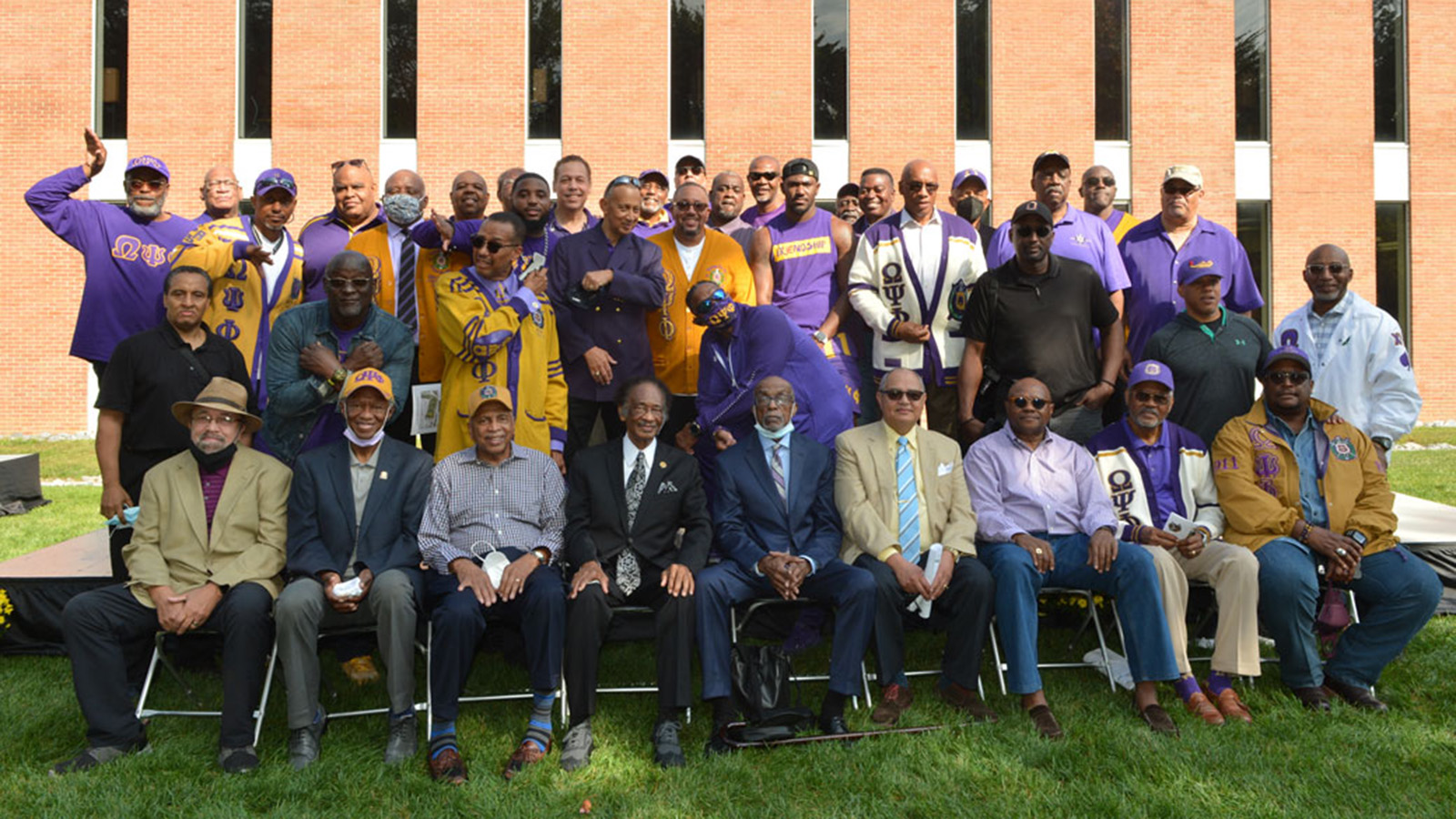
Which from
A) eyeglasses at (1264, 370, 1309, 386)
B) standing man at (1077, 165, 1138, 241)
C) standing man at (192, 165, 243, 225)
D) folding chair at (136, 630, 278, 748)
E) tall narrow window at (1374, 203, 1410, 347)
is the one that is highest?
tall narrow window at (1374, 203, 1410, 347)

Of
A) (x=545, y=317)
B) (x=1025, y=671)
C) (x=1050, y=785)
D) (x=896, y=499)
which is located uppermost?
(x=545, y=317)

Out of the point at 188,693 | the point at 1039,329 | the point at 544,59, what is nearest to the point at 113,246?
the point at 188,693

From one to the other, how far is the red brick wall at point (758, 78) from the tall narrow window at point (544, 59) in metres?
2.27

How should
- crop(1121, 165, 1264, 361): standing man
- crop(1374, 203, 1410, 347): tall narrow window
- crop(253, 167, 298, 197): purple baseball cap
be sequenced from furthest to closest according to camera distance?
1. crop(1374, 203, 1410, 347): tall narrow window
2. crop(1121, 165, 1264, 361): standing man
3. crop(253, 167, 298, 197): purple baseball cap

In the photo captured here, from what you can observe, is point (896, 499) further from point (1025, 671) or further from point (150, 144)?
point (150, 144)

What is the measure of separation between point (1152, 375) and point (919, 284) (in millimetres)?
1387

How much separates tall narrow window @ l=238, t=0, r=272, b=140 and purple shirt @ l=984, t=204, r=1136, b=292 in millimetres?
13324

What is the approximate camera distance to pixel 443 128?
15.8m

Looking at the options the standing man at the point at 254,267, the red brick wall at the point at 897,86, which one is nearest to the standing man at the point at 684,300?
the standing man at the point at 254,267

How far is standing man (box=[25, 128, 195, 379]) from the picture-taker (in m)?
5.77

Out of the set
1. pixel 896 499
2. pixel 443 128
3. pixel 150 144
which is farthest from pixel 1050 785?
pixel 150 144

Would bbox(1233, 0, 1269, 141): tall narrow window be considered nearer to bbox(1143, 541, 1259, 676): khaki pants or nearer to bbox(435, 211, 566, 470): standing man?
bbox(1143, 541, 1259, 676): khaki pants

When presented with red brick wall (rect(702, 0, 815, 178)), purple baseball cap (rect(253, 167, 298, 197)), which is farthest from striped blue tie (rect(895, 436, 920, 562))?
red brick wall (rect(702, 0, 815, 178))

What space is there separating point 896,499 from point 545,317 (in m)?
2.03
